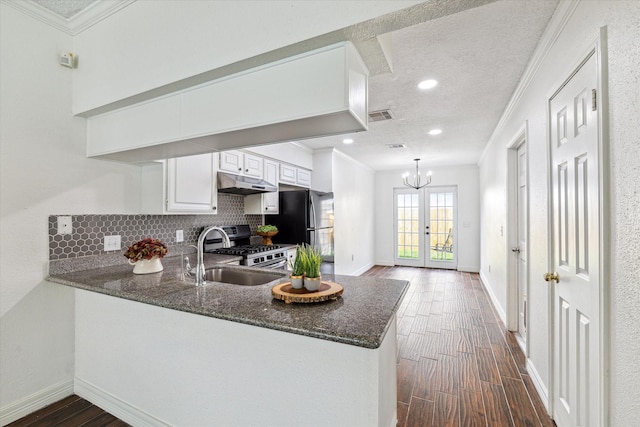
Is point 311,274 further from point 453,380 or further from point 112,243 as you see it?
point 112,243

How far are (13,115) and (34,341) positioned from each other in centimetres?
151

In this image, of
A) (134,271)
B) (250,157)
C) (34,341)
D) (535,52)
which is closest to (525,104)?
(535,52)

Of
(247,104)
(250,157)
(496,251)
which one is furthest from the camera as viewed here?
(496,251)

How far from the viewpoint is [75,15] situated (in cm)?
199

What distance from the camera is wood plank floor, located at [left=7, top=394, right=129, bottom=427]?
1791mm

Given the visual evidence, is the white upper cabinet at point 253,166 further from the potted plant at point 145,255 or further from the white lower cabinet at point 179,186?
the potted plant at point 145,255

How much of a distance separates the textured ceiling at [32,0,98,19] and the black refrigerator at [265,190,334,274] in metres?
2.77

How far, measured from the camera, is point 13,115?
184cm

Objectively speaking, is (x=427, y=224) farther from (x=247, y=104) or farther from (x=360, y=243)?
(x=247, y=104)

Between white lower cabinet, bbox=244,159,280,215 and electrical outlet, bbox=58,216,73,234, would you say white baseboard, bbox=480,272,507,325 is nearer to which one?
white lower cabinet, bbox=244,159,280,215

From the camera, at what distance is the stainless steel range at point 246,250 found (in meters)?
3.03

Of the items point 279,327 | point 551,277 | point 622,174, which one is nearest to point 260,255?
point 279,327

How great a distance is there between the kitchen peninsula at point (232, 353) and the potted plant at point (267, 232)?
196 centimetres

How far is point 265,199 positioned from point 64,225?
2136mm
